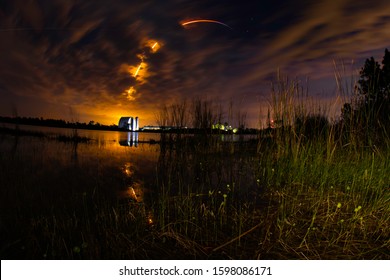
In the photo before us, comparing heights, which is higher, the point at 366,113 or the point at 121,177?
the point at 366,113

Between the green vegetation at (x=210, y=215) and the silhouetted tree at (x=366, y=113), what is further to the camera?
the silhouetted tree at (x=366, y=113)

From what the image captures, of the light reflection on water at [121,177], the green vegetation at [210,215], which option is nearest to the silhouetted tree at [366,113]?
the green vegetation at [210,215]

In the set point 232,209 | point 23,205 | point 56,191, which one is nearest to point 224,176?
point 232,209

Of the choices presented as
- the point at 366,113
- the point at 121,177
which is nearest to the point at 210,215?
the point at 121,177

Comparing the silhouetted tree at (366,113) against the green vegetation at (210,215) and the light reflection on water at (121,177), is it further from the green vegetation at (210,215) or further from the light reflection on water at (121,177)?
the light reflection on water at (121,177)

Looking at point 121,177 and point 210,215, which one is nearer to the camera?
point 210,215

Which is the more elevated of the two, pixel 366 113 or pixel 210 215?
pixel 366 113

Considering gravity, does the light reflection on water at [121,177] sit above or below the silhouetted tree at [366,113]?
below

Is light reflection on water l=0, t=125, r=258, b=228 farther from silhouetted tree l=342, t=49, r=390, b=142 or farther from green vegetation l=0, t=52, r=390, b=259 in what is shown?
silhouetted tree l=342, t=49, r=390, b=142

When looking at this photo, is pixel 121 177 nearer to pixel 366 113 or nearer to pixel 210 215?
pixel 210 215

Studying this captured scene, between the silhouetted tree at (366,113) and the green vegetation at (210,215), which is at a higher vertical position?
the silhouetted tree at (366,113)

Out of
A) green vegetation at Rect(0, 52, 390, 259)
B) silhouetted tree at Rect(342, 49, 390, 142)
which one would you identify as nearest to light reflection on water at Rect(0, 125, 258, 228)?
green vegetation at Rect(0, 52, 390, 259)

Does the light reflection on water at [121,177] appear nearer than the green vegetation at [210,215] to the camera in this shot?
No

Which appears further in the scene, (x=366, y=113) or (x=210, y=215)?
(x=366, y=113)
